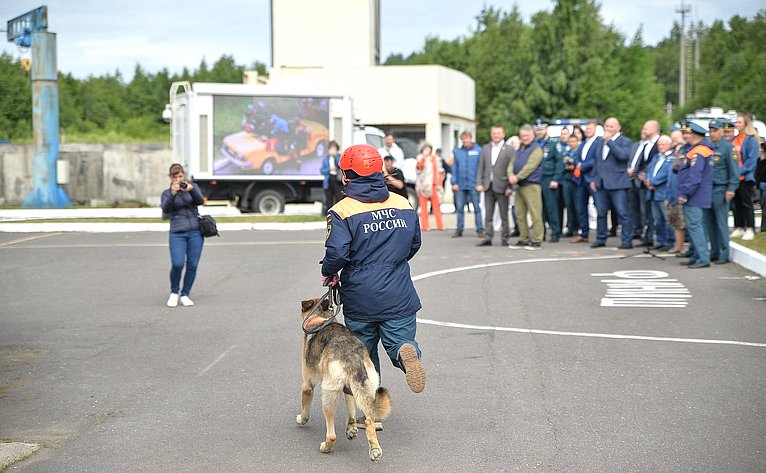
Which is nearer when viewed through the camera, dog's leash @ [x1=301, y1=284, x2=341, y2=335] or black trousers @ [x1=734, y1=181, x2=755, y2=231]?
dog's leash @ [x1=301, y1=284, x2=341, y2=335]

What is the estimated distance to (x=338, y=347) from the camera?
606 cm

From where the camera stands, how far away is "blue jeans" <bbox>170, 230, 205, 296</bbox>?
1220 centimetres

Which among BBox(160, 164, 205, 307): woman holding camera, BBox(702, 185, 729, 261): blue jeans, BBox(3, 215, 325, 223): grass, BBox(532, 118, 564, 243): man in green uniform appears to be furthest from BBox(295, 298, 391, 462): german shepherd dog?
BBox(3, 215, 325, 223): grass

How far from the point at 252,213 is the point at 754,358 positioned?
798 inches

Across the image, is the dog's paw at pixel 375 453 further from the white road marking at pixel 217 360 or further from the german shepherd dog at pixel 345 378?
the white road marking at pixel 217 360

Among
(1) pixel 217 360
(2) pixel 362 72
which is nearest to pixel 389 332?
(1) pixel 217 360

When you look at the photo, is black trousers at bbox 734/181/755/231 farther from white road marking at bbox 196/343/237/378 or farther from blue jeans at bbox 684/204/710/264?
white road marking at bbox 196/343/237/378

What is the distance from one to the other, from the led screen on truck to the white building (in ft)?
33.7

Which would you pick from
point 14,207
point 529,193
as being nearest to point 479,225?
point 529,193

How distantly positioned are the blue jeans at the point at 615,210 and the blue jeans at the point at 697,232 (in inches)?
97.6

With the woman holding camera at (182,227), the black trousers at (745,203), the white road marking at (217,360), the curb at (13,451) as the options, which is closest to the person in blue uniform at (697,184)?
the black trousers at (745,203)

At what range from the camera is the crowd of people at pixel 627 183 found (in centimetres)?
1482

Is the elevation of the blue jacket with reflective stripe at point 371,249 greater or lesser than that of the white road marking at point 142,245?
greater

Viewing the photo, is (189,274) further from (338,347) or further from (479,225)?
(479,225)
